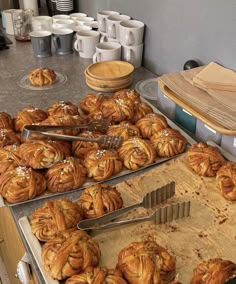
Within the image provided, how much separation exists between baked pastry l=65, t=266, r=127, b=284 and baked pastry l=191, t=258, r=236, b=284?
4.4 inches

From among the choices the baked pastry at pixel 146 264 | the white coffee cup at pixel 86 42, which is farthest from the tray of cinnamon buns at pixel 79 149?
the white coffee cup at pixel 86 42

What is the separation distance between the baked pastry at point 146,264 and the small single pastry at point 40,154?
289mm

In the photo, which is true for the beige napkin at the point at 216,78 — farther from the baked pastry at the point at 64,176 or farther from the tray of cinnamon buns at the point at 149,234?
the baked pastry at the point at 64,176

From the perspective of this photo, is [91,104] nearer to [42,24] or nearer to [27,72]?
[27,72]

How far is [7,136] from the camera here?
95 cm

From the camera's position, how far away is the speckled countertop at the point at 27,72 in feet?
4.04

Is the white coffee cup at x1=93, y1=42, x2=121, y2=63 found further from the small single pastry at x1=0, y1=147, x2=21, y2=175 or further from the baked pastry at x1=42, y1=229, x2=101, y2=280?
the baked pastry at x1=42, y1=229, x2=101, y2=280

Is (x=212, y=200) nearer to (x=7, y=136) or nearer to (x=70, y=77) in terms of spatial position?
(x=7, y=136)

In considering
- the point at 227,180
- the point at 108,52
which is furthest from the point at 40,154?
the point at 108,52

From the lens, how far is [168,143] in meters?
0.93

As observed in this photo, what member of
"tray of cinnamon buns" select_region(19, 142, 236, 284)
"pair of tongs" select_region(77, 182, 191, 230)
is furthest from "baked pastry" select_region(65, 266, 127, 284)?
"pair of tongs" select_region(77, 182, 191, 230)

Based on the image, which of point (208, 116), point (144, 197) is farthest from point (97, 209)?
point (208, 116)

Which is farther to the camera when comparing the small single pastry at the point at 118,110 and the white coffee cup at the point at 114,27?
the white coffee cup at the point at 114,27

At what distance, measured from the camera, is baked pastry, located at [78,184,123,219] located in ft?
2.46
